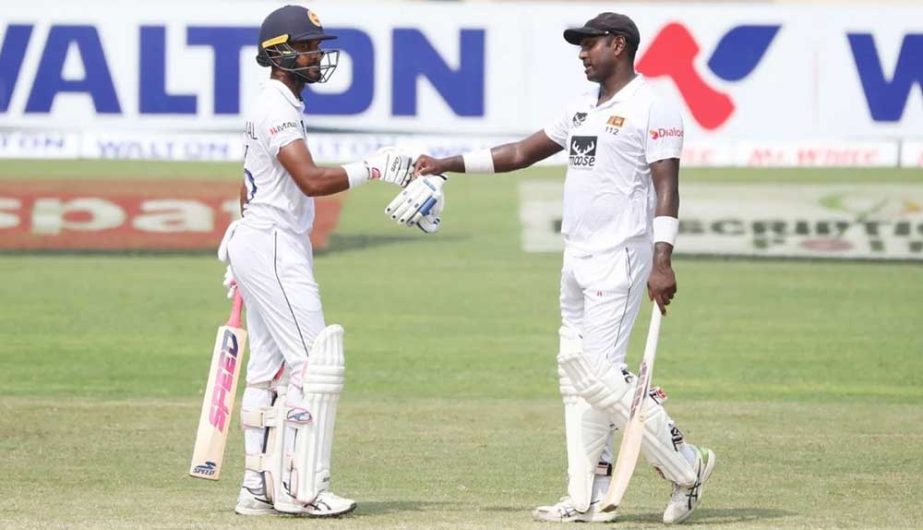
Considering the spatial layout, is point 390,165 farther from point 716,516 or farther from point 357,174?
point 716,516

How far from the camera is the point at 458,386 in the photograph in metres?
11.7

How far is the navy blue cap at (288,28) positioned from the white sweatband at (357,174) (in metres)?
0.54

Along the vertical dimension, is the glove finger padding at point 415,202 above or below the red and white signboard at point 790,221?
above

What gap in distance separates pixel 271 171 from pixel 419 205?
0.60 metres

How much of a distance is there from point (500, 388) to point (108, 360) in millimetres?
2800

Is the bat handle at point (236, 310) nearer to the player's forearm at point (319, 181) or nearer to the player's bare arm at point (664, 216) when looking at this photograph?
the player's forearm at point (319, 181)

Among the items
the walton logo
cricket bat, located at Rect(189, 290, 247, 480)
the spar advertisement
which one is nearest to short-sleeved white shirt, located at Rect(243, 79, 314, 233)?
cricket bat, located at Rect(189, 290, 247, 480)

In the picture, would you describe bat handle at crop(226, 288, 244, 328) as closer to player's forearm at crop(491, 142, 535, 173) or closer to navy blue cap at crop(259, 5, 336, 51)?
navy blue cap at crop(259, 5, 336, 51)

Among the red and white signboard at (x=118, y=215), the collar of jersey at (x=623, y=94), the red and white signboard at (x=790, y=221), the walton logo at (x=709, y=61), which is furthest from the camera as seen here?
the walton logo at (x=709, y=61)

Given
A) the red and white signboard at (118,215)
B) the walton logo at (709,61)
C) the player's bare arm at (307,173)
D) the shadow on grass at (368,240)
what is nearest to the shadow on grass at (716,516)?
the player's bare arm at (307,173)

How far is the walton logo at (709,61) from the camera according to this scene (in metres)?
20.5

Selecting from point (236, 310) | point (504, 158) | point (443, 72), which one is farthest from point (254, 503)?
point (443, 72)

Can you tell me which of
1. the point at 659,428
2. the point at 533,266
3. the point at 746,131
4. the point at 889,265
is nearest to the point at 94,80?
the point at 533,266

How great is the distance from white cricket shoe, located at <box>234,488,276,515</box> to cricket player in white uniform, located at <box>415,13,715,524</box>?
107 centimetres
